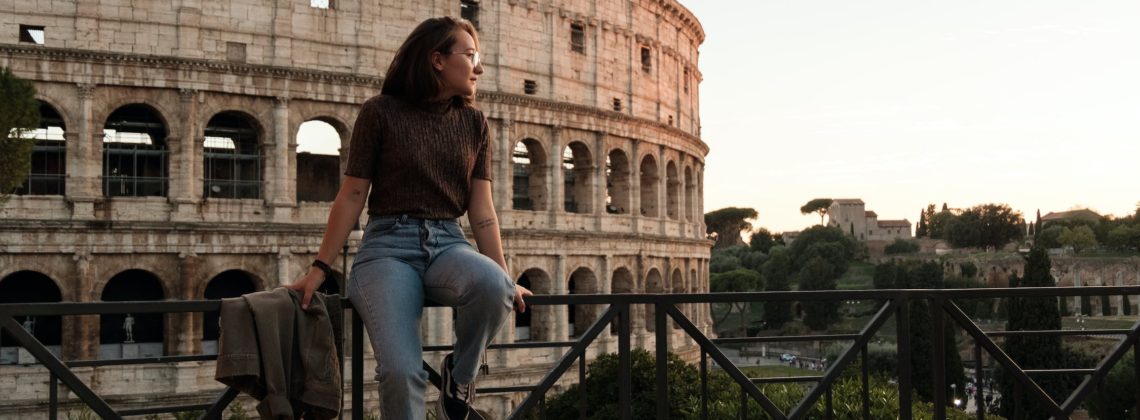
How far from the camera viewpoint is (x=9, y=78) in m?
23.5

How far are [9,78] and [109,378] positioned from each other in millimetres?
Answer: 7568

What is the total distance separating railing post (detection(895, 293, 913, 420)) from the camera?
5.36 meters

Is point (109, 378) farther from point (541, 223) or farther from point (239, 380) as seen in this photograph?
point (239, 380)

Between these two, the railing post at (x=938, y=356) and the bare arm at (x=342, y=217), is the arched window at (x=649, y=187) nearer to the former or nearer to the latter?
the railing post at (x=938, y=356)

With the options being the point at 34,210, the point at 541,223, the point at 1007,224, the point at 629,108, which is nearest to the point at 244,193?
the point at 34,210

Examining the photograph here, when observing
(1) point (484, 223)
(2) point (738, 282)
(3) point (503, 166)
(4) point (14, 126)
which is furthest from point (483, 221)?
(2) point (738, 282)

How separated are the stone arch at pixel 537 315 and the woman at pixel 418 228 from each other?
2714cm

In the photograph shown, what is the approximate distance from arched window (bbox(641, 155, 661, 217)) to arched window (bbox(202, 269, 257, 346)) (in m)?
15.3

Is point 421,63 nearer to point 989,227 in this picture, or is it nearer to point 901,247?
point 989,227

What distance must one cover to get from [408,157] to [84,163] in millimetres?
24501

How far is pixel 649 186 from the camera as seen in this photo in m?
39.0

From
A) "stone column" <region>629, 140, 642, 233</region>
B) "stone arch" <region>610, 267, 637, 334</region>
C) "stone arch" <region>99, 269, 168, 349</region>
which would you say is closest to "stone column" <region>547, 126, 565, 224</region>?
"stone column" <region>629, 140, 642, 233</region>

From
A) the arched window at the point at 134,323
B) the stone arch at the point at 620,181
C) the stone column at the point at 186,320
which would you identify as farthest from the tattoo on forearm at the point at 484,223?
the stone arch at the point at 620,181

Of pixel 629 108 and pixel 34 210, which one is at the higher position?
pixel 629 108
